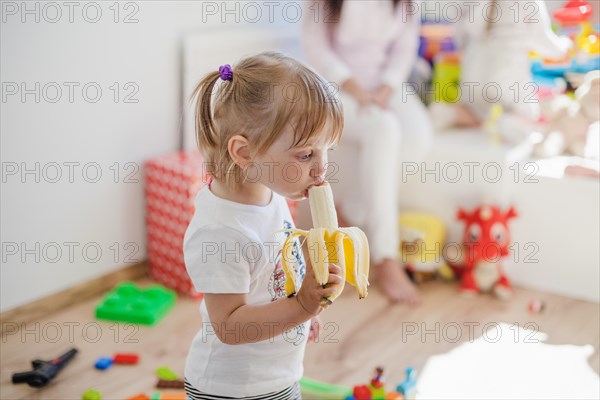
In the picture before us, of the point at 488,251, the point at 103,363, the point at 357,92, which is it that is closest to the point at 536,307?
the point at 488,251

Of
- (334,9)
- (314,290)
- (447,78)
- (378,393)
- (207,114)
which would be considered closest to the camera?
(314,290)

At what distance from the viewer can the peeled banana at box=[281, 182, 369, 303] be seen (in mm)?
928

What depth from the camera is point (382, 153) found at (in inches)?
80.3

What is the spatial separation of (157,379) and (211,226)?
673 mm

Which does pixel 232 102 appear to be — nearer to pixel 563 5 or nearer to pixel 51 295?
pixel 51 295

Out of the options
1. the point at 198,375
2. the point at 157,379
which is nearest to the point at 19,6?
the point at 157,379

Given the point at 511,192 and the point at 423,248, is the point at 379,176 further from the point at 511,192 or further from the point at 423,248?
the point at 511,192

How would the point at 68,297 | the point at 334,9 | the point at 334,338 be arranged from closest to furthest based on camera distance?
the point at 334,338 < the point at 68,297 < the point at 334,9

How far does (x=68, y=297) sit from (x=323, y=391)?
2.34 ft

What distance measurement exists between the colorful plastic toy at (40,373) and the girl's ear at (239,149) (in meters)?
0.76

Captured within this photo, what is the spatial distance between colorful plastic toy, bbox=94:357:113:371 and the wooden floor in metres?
0.01

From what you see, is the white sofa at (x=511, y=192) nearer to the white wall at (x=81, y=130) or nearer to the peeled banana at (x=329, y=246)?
the white wall at (x=81, y=130)

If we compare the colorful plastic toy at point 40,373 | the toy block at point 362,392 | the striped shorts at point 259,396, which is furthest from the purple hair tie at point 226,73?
the colorful plastic toy at point 40,373

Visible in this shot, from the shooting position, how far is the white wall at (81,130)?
1658 millimetres
